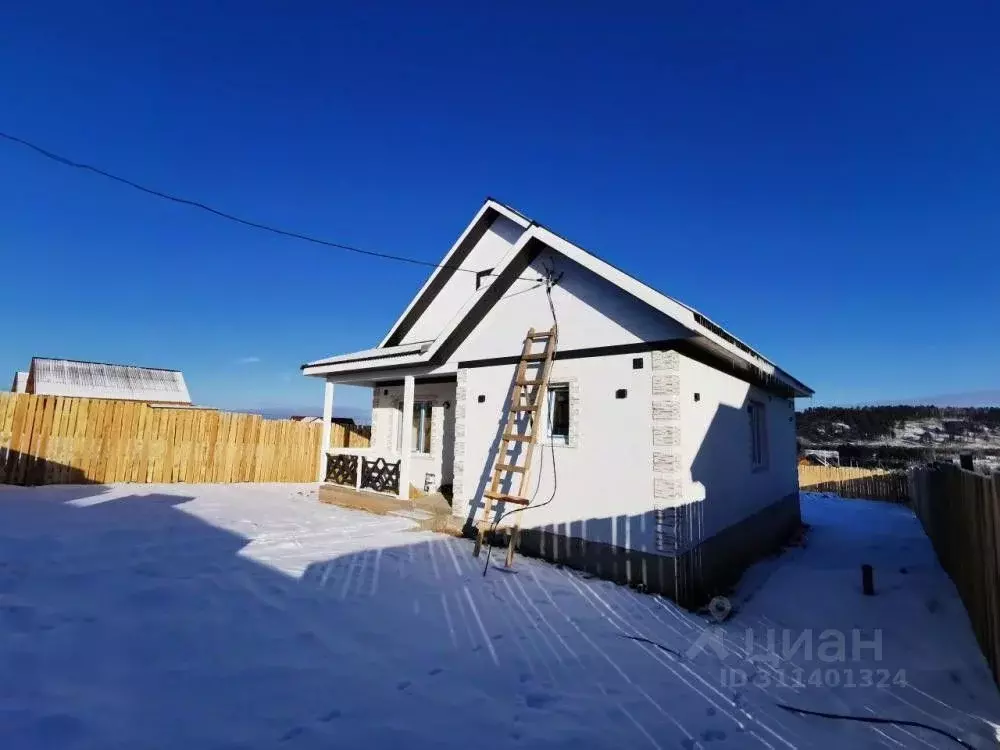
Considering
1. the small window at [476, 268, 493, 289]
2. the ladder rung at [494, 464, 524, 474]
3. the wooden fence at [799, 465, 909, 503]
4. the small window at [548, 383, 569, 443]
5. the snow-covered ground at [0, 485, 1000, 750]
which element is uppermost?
the small window at [476, 268, 493, 289]

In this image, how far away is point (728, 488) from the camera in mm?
8516

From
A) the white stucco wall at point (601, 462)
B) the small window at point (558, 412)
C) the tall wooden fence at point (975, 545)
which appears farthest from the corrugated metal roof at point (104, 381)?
the tall wooden fence at point (975, 545)

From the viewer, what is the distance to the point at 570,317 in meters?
8.05

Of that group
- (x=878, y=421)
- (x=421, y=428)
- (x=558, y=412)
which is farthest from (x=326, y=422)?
(x=878, y=421)

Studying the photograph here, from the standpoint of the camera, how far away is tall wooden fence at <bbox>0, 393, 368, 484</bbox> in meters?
10.9

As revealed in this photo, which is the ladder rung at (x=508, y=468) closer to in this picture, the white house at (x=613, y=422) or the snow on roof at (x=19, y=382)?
the white house at (x=613, y=422)

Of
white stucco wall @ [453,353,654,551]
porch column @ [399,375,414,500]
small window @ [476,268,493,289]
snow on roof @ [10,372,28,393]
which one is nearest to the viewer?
white stucco wall @ [453,353,654,551]

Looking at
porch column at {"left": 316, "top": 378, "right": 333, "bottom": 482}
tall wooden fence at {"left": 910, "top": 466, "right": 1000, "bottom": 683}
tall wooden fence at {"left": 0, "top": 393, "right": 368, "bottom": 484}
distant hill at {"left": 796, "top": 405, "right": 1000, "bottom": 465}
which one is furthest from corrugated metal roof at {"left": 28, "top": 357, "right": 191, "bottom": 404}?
distant hill at {"left": 796, "top": 405, "right": 1000, "bottom": 465}

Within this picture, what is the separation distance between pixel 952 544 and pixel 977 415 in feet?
116

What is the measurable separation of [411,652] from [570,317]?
5435mm

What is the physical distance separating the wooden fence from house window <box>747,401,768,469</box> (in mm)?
12549

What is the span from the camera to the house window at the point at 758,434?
406 inches

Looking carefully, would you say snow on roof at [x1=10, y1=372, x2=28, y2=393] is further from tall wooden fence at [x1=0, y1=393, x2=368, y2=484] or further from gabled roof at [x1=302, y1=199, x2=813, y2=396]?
gabled roof at [x1=302, y1=199, x2=813, y2=396]

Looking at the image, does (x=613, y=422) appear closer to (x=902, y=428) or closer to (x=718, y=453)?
(x=718, y=453)
